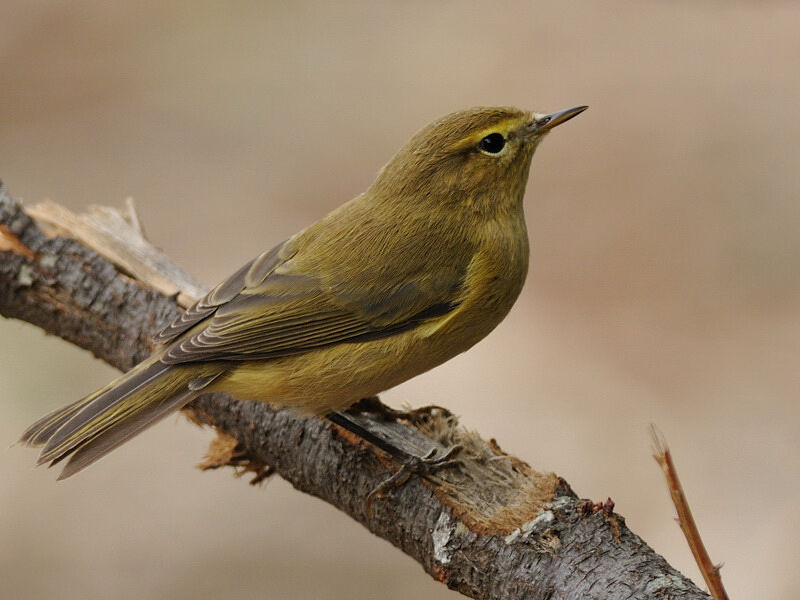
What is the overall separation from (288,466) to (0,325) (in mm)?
3954

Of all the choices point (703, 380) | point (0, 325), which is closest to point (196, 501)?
point (0, 325)

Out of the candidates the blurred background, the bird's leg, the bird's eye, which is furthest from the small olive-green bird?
the blurred background

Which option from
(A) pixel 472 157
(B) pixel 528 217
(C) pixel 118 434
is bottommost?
(C) pixel 118 434

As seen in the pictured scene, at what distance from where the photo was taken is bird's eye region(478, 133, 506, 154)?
168 inches

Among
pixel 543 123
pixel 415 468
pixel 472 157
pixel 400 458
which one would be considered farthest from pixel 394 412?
pixel 543 123

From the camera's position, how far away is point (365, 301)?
4.14m

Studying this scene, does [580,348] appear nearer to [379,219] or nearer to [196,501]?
[196,501]

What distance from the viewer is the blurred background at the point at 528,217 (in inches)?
248

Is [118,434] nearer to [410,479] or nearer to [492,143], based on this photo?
[410,479]

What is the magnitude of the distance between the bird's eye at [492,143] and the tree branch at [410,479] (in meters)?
1.15

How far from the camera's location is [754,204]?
8.34 metres

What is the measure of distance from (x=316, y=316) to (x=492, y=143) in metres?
1.04

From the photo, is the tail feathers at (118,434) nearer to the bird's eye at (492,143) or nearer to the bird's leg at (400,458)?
the bird's leg at (400,458)

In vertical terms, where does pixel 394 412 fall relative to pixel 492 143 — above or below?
below
